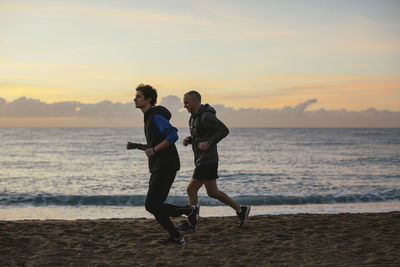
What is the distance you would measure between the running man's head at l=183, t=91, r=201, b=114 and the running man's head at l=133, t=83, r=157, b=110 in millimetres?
735

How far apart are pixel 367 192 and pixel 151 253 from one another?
1051cm

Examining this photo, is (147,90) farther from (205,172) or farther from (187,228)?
(187,228)

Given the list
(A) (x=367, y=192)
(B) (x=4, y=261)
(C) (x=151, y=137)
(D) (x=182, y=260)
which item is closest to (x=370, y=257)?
(D) (x=182, y=260)

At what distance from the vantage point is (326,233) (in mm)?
5508

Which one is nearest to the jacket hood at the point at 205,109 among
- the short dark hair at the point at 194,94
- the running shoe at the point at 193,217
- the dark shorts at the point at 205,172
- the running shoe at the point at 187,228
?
the short dark hair at the point at 194,94

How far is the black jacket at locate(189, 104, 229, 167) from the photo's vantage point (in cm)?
515

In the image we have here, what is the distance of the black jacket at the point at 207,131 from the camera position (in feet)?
16.9

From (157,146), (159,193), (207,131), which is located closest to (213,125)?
(207,131)

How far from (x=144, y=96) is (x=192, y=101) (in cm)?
89

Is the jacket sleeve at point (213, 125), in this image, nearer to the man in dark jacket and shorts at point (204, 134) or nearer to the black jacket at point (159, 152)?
the man in dark jacket and shorts at point (204, 134)

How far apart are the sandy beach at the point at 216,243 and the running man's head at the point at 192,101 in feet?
5.95

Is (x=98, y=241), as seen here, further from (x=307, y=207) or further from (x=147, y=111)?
(x=307, y=207)

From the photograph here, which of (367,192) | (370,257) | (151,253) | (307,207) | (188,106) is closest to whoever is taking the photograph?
(370,257)

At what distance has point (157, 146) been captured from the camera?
4.32 metres
